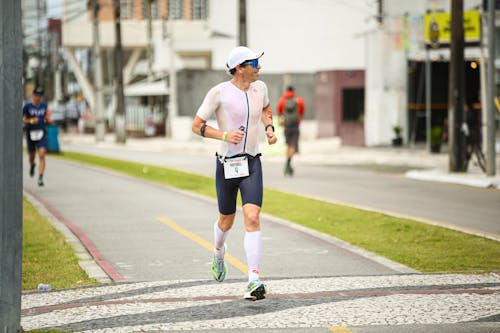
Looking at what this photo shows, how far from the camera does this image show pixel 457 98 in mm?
25109

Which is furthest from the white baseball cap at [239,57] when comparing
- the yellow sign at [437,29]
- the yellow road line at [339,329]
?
the yellow sign at [437,29]

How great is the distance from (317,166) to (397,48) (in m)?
9.18

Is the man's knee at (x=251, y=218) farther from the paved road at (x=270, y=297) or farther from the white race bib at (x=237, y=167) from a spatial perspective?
the paved road at (x=270, y=297)

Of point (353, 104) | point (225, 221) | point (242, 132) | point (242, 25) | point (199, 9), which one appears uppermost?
point (199, 9)

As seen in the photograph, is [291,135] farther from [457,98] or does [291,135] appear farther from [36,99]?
[36,99]

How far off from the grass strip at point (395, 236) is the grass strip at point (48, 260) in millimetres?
3209

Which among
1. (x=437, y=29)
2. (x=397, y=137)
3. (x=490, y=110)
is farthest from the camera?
(x=397, y=137)

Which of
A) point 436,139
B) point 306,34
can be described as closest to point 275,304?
point 436,139

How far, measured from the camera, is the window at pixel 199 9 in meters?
92.9

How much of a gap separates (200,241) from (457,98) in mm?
13412

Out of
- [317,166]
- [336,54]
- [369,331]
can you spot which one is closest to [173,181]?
[317,166]

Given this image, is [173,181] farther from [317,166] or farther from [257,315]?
[257,315]

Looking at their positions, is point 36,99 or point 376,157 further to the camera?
point 376,157

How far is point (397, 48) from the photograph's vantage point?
124 feet
